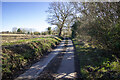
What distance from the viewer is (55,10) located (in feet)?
100

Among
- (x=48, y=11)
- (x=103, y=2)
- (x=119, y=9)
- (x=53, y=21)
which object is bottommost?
(x=119, y=9)

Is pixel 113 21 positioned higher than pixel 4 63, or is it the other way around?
pixel 113 21

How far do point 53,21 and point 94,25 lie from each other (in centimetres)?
2670

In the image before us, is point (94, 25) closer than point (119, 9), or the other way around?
point (119, 9)

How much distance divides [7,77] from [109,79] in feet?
13.9

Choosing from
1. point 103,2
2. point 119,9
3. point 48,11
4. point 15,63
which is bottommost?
point 15,63

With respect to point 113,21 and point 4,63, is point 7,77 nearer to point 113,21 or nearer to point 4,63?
point 4,63

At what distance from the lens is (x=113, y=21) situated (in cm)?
484

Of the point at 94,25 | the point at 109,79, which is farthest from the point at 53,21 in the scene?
the point at 109,79

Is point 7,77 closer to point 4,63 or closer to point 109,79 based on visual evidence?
point 4,63

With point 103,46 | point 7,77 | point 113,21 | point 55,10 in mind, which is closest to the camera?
point 7,77

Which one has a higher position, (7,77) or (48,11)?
(48,11)

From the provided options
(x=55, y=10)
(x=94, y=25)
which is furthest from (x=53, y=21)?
(x=94, y=25)

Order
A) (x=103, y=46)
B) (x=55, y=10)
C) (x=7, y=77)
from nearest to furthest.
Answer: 1. (x=7, y=77)
2. (x=103, y=46)
3. (x=55, y=10)
